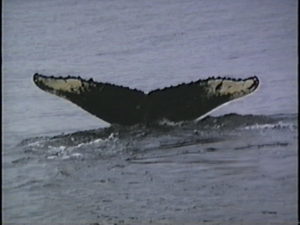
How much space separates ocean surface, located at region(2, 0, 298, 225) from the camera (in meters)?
2.15

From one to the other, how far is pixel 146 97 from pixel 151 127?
0.13 m

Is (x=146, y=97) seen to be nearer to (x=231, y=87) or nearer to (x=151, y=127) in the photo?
(x=151, y=127)

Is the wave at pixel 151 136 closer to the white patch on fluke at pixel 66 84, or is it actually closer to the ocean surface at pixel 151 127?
the ocean surface at pixel 151 127

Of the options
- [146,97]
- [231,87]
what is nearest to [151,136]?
[146,97]

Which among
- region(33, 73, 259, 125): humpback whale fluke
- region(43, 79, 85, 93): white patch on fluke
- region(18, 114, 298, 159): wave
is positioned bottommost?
region(18, 114, 298, 159): wave

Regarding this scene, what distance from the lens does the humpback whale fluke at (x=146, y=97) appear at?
2.18 metres

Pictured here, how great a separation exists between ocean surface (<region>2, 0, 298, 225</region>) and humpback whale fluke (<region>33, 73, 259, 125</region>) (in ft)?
0.11

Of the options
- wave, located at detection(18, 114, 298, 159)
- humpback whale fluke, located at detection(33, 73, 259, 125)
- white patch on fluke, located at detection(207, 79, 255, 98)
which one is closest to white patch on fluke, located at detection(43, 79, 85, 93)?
humpback whale fluke, located at detection(33, 73, 259, 125)

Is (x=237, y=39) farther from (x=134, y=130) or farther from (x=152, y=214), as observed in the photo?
(x=152, y=214)

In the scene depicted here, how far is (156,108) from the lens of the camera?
220cm

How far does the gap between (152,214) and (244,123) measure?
57 centimetres

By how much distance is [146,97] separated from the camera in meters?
2.19

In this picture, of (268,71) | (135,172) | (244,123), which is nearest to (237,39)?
(268,71)

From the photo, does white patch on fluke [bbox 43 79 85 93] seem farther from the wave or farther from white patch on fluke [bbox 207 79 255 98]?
white patch on fluke [bbox 207 79 255 98]
